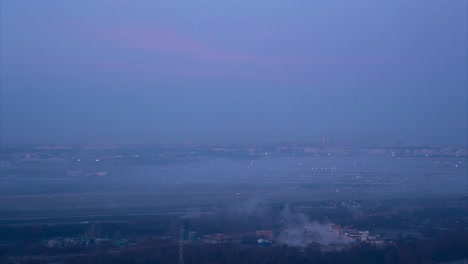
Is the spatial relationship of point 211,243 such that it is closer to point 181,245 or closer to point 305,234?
point 181,245

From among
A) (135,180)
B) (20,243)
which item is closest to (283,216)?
(20,243)

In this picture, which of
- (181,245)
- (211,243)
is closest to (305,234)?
(211,243)

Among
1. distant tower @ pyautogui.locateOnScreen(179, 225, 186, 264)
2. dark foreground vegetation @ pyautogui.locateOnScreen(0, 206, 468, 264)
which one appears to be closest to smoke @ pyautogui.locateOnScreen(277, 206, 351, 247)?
dark foreground vegetation @ pyautogui.locateOnScreen(0, 206, 468, 264)

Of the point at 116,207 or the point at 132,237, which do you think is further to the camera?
the point at 116,207

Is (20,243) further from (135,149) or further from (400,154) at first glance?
(400,154)

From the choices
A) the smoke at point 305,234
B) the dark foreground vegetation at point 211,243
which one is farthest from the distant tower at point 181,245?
the smoke at point 305,234

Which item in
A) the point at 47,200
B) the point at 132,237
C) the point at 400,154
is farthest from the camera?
the point at 400,154

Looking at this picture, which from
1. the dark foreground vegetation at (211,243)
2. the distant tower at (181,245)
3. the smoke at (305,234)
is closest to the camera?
the distant tower at (181,245)

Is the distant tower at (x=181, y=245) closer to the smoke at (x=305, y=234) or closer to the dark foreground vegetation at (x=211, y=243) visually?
the dark foreground vegetation at (x=211, y=243)
